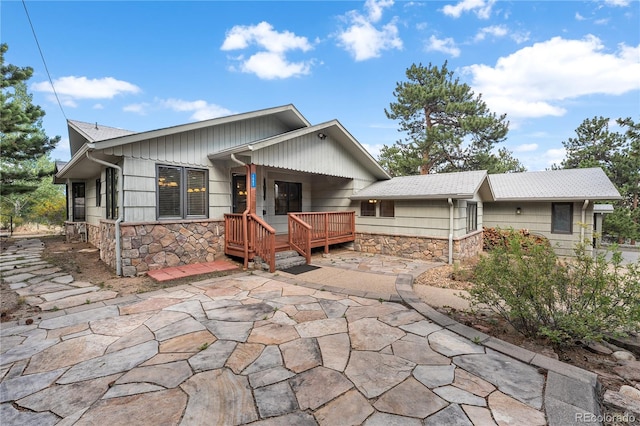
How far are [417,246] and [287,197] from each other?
511cm

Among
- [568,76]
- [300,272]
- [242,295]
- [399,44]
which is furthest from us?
[399,44]

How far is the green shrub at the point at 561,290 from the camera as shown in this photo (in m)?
2.79

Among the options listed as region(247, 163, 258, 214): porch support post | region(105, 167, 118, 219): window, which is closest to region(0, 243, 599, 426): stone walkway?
region(247, 163, 258, 214): porch support post

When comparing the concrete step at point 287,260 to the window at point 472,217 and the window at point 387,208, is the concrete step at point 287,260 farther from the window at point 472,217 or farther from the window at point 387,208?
the window at point 472,217

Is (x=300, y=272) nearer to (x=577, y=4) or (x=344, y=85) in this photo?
(x=577, y=4)

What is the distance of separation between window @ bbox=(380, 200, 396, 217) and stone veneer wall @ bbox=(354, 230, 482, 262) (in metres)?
0.78

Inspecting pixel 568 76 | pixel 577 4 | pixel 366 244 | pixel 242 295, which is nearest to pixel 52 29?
pixel 242 295

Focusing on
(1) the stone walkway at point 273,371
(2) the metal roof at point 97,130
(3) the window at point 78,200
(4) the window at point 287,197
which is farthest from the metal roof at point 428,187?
(3) the window at point 78,200

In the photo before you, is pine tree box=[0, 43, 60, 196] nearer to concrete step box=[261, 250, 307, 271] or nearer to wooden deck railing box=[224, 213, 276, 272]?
wooden deck railing box=[224, 213, 276, 272]

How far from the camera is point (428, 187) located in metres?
9.17

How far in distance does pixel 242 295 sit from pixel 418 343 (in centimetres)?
306

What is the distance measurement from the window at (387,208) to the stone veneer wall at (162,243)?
560 cm

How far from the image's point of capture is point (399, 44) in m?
14.6

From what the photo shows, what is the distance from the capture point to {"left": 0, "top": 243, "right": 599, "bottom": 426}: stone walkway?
201 centimetres
